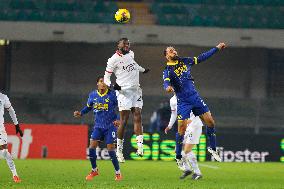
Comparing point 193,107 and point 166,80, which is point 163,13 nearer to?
point 193,107

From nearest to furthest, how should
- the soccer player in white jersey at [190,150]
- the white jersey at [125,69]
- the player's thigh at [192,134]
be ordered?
the white jersey at [125,69], the soccer player in white jersey at [190,150], the player's thigh at [192,134]

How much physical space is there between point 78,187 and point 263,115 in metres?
17.6

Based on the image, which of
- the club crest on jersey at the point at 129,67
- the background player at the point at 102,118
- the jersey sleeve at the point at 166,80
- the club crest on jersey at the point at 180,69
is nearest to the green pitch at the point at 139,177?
the background player at the point at 102,118

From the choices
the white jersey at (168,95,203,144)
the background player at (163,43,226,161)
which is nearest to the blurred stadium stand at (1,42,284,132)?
the white jersey at (168,95,203,144)

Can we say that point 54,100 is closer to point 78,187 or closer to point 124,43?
point 124,43

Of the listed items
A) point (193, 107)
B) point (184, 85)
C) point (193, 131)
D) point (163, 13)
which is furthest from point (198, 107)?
point (163, 13)

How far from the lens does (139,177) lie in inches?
690

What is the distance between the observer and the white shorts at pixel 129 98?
1642 centimetres

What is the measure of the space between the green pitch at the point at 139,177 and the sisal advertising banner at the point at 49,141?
325cm

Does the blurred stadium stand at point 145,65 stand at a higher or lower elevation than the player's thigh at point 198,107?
higher

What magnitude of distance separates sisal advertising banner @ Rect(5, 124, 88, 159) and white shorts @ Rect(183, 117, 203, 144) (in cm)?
922

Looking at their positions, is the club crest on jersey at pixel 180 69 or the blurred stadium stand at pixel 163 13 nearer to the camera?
the club crest on jersey at pixel 180 69

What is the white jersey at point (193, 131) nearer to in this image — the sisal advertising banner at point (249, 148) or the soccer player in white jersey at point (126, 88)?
the soccer player in white jersey at point (126, 88)

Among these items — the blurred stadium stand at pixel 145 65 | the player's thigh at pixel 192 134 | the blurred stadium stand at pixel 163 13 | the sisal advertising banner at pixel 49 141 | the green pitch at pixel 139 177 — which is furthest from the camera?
the blurred stadium stand at pixel 145 65
